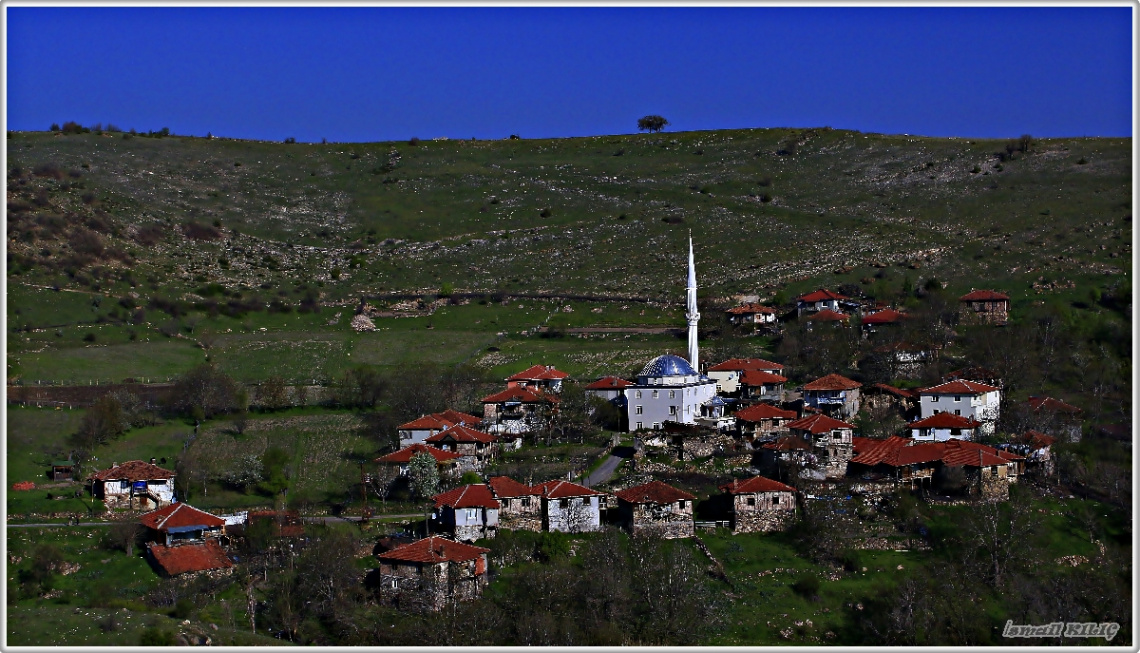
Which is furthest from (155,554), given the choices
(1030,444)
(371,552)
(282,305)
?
(282,305)

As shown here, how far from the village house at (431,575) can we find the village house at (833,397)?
78.0 ft

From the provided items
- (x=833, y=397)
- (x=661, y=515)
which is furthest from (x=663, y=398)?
(x=661, y=515)

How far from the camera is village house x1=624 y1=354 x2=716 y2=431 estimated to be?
6469 cm

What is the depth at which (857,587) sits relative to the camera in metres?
47.1

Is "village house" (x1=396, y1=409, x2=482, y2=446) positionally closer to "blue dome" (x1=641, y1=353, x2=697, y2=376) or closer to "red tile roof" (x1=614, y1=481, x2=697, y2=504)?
"blue dome" (x1=641, y1=353, x2=697, y2=376)

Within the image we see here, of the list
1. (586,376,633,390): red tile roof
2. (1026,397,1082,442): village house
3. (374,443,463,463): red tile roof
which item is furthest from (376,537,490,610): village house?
(1026,397,1082,442): village house

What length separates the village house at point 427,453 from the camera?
189ft

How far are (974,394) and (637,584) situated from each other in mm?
23698

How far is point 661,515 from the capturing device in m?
51.2

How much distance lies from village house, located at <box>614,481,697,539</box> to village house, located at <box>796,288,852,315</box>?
127 ft

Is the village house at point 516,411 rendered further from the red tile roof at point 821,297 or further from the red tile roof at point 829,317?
the red tile roof at point 821,297

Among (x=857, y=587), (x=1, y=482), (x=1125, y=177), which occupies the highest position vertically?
(x=1125, y=177)

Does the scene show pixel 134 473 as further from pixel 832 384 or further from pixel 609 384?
pixel 832 384

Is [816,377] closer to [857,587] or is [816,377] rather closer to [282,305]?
[857,587]
